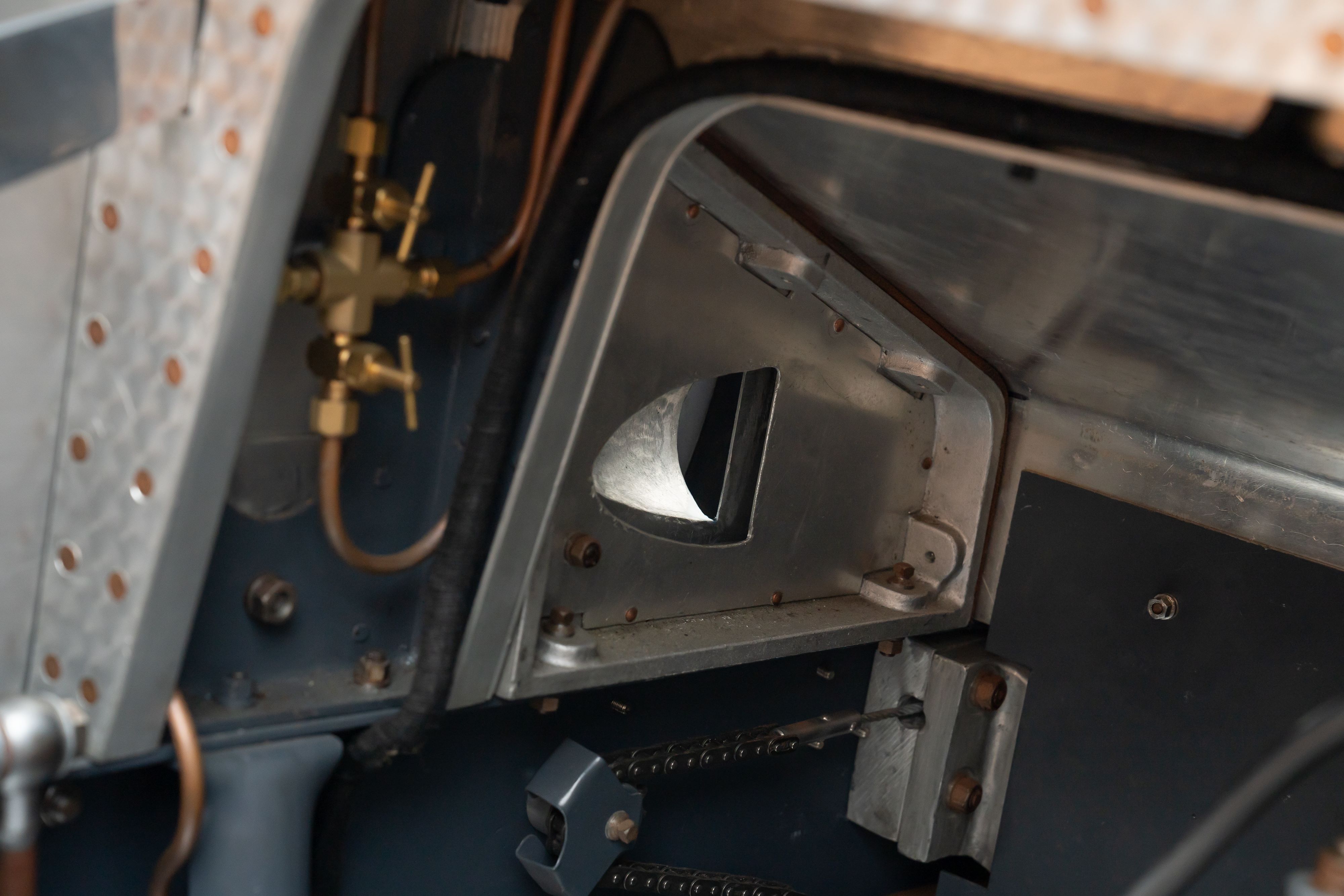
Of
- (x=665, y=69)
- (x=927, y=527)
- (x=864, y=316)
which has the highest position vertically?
(x=665, y=69)

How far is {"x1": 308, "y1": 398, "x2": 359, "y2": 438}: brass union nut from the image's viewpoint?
873mm

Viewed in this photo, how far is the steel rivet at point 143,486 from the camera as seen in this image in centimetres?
78

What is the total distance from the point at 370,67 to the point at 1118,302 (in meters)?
0.64

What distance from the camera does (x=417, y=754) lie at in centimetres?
113

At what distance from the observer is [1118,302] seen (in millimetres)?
1010

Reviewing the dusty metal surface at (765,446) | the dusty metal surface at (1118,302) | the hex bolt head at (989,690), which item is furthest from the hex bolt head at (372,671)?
the hex bolt head at (989,690)

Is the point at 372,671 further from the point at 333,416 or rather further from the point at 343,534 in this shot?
the point at 333,416

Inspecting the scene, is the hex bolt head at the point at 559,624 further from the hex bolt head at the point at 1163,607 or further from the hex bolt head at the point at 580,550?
the hex bolt head at the point at 1163,607

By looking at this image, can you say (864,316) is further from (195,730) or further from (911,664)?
(195,730)

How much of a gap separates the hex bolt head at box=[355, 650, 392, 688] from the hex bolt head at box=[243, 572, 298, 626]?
0.08 metres

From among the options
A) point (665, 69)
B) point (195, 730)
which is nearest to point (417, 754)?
point (195, 730)

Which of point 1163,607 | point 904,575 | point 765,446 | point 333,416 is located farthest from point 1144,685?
point 333,416

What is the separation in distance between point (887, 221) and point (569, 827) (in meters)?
0.68

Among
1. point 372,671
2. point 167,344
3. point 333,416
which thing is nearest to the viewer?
point 167,344
